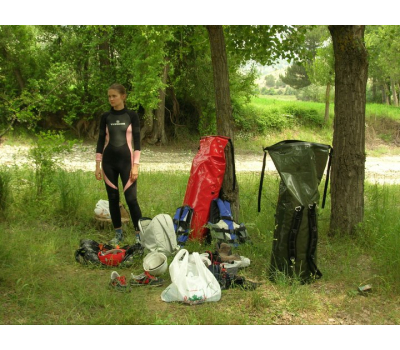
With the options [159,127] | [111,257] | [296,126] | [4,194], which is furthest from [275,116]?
[111,257]

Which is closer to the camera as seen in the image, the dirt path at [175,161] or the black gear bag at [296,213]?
the black gear bag at [296,213]

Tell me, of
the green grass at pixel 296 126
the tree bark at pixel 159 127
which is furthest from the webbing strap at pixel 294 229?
the green grass at pixel 296 126

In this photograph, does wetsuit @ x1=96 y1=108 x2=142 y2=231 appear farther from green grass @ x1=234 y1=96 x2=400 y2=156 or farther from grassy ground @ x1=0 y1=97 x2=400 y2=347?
green grass @ x1=234 y1=96 x2=400 y2=156

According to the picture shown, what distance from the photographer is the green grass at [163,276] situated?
3.47 metres

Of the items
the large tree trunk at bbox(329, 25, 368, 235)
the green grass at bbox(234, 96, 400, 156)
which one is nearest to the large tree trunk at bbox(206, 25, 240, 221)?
the large tree trunk at bbox(329, 25, 368, 235)

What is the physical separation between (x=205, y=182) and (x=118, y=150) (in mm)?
1134

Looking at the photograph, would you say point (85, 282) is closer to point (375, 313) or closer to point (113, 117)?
point (113, 117)

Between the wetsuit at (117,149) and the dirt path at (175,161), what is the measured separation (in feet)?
22.3

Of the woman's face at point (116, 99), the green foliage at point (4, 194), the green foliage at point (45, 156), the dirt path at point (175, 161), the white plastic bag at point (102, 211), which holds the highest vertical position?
→ the woman's face at point (116, 99)

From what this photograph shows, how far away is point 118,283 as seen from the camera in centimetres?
400

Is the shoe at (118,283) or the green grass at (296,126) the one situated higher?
the green grass at (296,126)

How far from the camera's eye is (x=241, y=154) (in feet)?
56.1

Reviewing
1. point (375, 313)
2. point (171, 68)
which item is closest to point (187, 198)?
point (375, 313)

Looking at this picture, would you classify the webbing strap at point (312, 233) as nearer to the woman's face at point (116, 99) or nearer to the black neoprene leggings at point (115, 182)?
the black neoprene leggings at point (115, 182)
